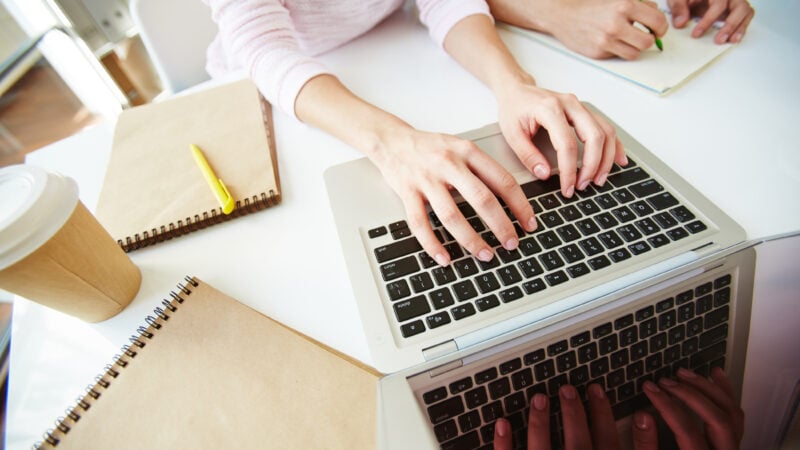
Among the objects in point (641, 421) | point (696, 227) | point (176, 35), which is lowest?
point (641, 421)

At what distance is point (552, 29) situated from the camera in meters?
0.64

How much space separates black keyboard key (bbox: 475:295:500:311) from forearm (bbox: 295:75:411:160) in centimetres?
22

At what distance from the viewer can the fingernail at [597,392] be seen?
1.17ft

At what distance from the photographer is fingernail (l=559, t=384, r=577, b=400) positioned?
0.35 metres

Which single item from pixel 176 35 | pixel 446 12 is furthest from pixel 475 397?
pixel 176 35

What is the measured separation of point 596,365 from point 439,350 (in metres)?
0.16

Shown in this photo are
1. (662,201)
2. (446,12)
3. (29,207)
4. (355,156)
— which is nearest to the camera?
(29,207)

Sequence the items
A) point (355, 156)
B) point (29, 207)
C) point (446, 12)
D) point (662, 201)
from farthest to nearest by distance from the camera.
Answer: point (446, 12) → point (355, 156) → point (662, 201) → point (29, 207)

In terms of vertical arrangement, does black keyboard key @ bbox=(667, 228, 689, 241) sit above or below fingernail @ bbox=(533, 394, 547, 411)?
above

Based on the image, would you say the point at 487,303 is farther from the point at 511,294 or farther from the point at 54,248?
the point at 54,248

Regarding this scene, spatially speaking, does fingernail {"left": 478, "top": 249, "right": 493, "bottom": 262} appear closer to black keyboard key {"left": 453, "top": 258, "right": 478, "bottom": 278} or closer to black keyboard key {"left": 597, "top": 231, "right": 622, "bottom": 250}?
black keyboard key {"left": 453, "top": 258, "right": 478, "bottom": 278}

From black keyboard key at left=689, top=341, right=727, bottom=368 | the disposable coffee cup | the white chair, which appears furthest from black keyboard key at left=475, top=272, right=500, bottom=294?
the white chair

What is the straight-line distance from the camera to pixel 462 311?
0.34m

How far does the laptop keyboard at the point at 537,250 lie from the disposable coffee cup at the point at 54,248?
0.84ft
